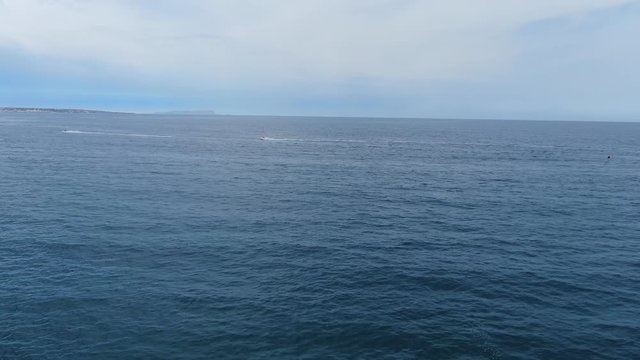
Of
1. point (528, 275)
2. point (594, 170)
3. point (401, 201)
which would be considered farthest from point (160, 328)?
point (594, 170)

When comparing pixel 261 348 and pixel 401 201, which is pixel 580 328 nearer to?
pixel 261 348

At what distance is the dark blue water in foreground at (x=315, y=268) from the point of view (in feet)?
119

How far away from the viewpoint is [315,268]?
50594 millimetres

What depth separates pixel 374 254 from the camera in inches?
2189

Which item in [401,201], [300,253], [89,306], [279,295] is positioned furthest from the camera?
[401,201]

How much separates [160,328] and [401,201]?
55.2 m

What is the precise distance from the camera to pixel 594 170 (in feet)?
401

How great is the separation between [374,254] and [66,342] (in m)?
33.6

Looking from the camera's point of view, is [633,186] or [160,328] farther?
[633,186]

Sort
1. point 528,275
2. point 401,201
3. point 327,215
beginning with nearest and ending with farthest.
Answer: point 528,275 < point 327,215 < point 401,201

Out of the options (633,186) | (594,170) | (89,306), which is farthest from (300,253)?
(594,170)

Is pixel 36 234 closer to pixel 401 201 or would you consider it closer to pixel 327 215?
pixel 327 215

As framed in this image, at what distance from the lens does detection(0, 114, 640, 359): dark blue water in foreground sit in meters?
36.2

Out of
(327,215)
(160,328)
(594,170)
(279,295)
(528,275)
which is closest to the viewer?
(160,328)
